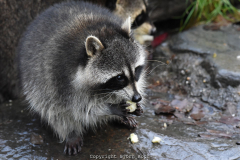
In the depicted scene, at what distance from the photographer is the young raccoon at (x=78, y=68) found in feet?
9.81

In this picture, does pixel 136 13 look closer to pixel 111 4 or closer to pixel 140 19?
pixel 140 19

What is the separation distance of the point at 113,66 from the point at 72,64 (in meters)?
0.51

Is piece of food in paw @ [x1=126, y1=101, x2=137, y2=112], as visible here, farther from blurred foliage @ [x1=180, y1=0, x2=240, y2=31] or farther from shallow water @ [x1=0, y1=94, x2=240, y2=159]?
blurred foliage @ [x1=180, y1=0, x2=240, y2=31]

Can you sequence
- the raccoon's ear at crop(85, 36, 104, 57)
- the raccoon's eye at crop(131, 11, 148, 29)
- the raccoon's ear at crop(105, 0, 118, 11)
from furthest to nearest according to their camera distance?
the raccoon's eye at crop(131, 11, 148, 29) → the raccoon's ear at crop(105, 0, 118, 11) → the raccoon's ear at crop(85, 36, 104, 57)

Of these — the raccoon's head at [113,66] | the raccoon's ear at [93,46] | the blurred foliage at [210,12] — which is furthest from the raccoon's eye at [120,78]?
the blurred foliage at [210,12]

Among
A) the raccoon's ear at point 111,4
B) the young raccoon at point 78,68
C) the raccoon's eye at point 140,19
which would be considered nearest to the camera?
the young raccoon at point 78,68

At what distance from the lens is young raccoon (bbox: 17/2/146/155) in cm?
299

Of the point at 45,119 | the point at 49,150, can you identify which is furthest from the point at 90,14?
the point at 49,150

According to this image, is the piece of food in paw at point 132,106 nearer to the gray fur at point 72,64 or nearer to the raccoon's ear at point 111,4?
the gray fur at point 72,64

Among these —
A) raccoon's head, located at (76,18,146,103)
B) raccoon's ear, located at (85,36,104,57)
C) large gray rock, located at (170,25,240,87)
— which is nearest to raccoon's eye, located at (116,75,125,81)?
raccoon's head, located at (76,18,146,103)

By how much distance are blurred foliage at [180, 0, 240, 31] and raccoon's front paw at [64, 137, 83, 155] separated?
3917mm

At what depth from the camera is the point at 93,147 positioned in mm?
3436

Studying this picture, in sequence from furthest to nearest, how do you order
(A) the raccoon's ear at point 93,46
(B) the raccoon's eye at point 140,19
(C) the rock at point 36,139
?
1. (B) the raccoon's eye at point 140,19
2. (C) the rock at point 36,139
3. (A) the raccoon's ear at point 93,46

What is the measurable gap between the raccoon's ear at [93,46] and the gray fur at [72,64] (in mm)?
47
